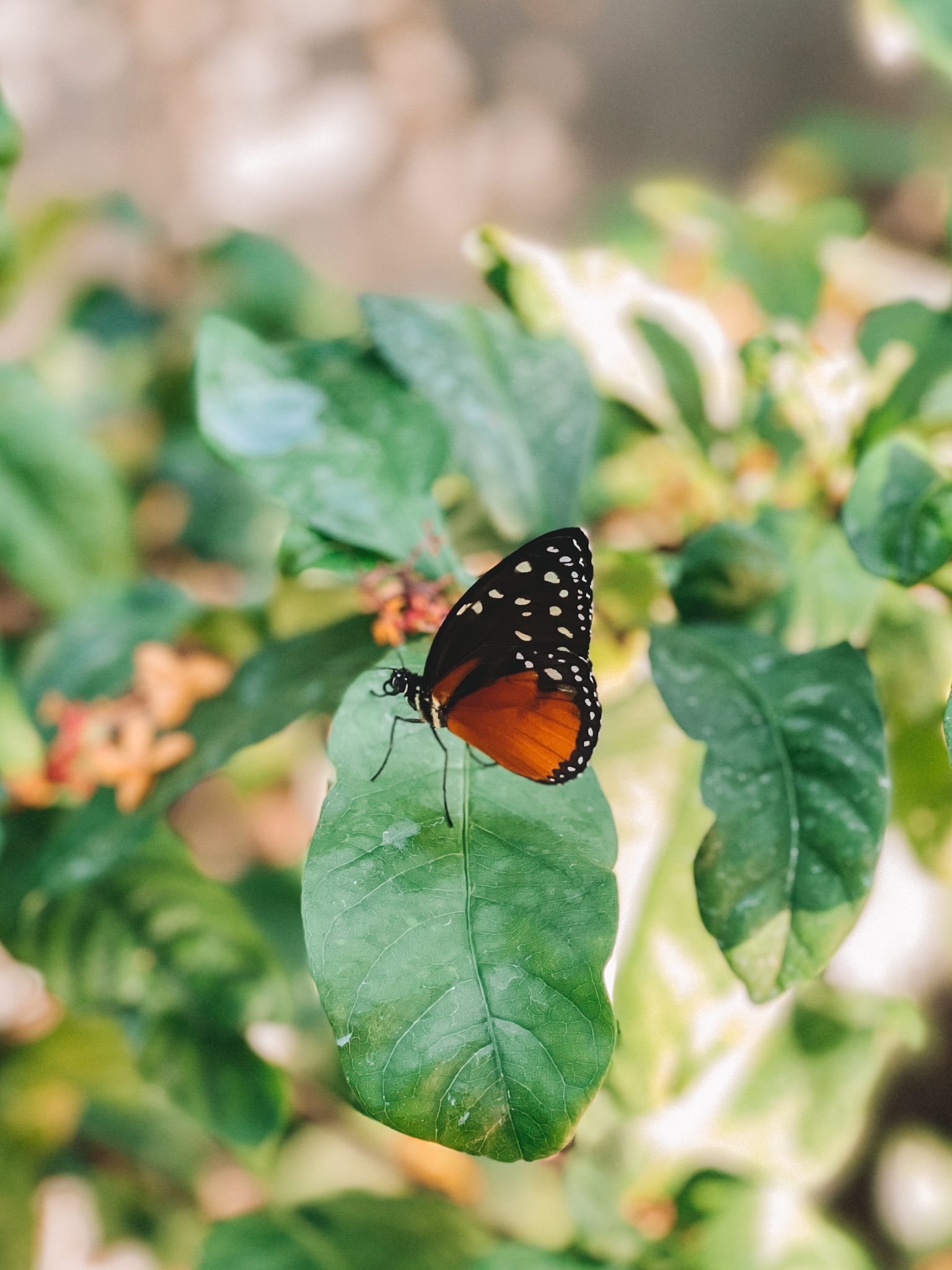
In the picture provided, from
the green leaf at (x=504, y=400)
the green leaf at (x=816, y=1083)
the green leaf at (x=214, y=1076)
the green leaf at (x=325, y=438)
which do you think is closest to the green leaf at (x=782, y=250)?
the green leaf at (x=504, y=400)

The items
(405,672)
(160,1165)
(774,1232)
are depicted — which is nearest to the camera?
(405,672)

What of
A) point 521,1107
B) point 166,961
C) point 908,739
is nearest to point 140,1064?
point 166,961

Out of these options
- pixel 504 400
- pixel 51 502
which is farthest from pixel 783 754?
pixel 51 502

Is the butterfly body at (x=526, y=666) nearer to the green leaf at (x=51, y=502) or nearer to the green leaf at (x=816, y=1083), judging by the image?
the green leaf at (x=51, y=502)

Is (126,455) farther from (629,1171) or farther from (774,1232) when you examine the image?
(774,1232)

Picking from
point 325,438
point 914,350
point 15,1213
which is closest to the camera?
point 325,438

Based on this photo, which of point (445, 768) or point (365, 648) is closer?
point (445, 768)

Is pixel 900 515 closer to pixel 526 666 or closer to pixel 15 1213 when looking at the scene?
pixel 526 666
